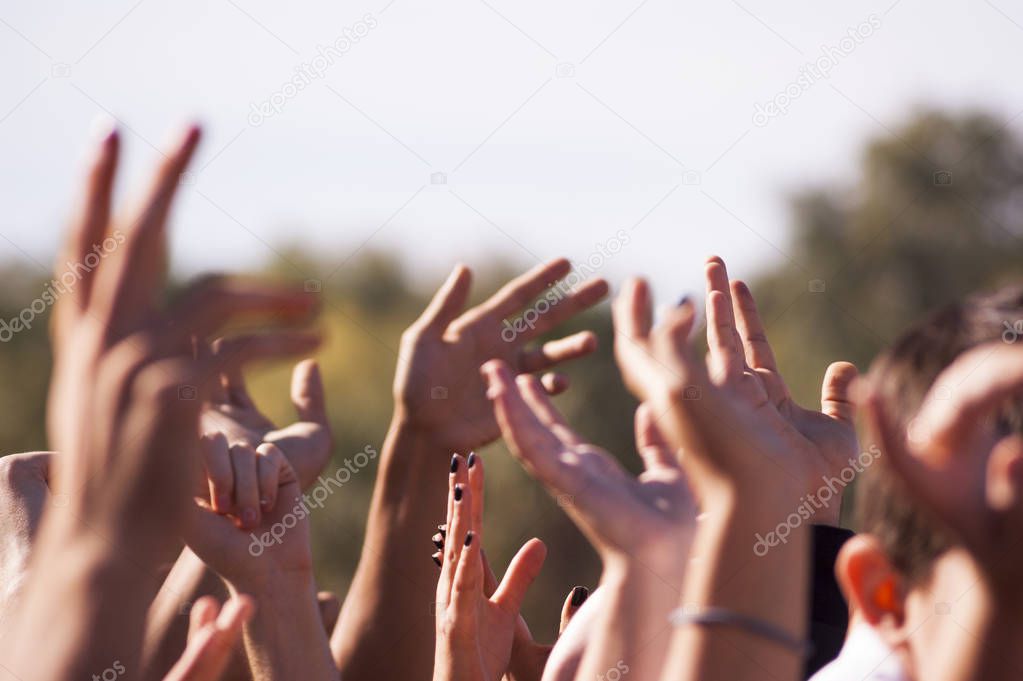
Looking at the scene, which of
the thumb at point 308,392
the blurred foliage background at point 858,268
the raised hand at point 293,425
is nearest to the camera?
the raised hand at point 293,425

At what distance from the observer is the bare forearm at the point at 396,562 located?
286 cm

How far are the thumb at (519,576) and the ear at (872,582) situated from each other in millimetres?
1113

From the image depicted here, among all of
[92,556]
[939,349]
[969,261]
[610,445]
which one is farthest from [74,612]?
[969,261]

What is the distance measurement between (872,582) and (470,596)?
3.50 feet

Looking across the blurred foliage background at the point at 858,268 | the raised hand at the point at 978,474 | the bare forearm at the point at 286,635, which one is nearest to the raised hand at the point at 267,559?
the bare forearm at the point at 286,635

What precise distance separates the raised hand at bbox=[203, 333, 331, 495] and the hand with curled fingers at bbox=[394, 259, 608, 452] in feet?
1.77

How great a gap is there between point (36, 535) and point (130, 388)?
122cm

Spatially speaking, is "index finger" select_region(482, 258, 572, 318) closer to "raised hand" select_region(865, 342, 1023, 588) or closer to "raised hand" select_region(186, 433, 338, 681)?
"raised hand" select_region(186, 433, 338, 681)

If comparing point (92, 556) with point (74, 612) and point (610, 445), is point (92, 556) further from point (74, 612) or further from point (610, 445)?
point (610, 445)

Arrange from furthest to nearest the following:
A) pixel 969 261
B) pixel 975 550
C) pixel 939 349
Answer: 1. pixel 969 261
2. pixel 939 349
3. pixel 975 550

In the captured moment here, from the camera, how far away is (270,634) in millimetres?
2482

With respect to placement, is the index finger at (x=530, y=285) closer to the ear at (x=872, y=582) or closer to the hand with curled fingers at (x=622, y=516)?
the hand with curled fingers at (x=622, y=516)
